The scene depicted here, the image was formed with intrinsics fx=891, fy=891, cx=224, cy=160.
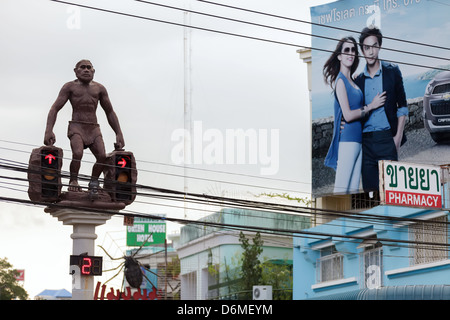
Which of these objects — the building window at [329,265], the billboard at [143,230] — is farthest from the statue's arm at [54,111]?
the billboard at [143,230]

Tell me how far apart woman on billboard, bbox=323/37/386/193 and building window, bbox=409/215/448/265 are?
5.74 meters

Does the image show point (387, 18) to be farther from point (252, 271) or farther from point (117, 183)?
point (117, 183)

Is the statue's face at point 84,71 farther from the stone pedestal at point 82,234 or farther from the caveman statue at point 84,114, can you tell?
the stone pedestal at point 82,234

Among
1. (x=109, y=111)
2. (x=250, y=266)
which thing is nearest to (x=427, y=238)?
(x=250, y=266)

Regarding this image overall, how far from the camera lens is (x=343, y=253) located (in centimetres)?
3578

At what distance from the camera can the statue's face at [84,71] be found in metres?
22.5

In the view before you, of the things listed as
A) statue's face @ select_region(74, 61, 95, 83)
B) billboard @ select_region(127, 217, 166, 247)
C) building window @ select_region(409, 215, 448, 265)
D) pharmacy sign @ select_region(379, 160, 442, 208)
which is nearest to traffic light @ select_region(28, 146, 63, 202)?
statue's face @ select_region(74, 61, 95, 83)

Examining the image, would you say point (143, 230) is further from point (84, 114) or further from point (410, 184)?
point (410, 184)

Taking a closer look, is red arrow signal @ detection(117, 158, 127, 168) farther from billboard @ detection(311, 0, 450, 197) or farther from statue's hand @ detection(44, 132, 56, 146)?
billboard @ detection(311, 0, 450, 197)

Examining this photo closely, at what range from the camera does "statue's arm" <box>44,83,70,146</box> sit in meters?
21.0

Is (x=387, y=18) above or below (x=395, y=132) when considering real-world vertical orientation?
above

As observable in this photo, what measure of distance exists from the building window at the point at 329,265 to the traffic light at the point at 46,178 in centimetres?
2033
